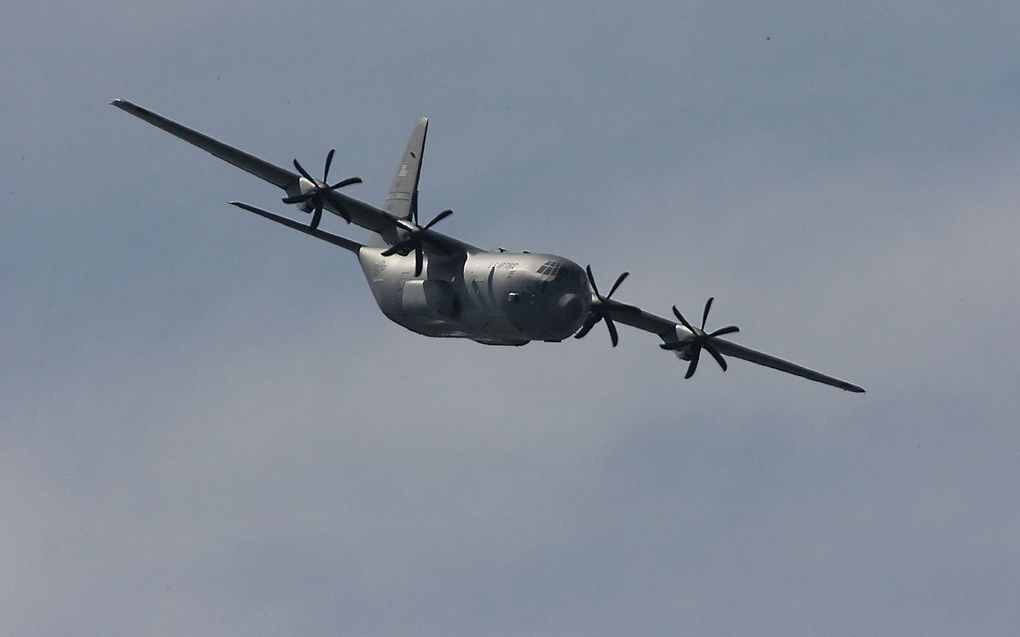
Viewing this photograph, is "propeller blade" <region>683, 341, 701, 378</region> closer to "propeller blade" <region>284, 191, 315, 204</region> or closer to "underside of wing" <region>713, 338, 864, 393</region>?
"underside of wing" <region>713, 338, 864, 393</region>

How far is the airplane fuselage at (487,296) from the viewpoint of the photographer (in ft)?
195

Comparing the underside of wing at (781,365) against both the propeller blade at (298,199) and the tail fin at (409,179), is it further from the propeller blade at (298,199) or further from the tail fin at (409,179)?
the propeller blade at (298,199)

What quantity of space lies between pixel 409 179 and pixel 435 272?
186 inches

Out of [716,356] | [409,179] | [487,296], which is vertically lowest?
[487,296]

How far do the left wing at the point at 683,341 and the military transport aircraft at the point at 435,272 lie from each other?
0.19 metres

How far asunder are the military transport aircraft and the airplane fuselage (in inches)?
1.3

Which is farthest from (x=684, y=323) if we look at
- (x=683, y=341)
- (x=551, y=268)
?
(x=551, y=268)

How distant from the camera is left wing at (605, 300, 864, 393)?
68.1m

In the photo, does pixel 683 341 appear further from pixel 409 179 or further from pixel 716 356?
pixel 409 179

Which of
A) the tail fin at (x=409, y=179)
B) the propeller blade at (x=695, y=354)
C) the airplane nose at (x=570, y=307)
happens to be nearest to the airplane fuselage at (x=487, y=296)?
the airplane nose at (x=570, y=307)

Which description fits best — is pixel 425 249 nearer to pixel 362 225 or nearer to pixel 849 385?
pixel 362 225

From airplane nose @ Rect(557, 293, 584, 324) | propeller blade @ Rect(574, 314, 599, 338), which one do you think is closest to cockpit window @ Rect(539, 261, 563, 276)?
airplane nose @ Rect(557, 293, 584, 324)

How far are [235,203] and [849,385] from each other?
26.4 metres

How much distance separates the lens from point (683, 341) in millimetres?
70562
